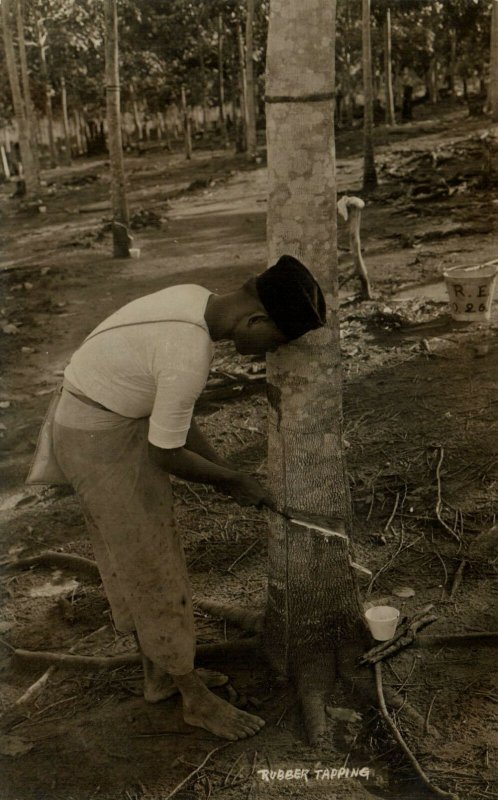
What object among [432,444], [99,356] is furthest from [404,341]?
[99,356]

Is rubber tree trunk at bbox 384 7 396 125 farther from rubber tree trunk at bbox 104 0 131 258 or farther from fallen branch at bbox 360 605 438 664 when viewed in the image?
fallen branch at bbox 360 605 438 664

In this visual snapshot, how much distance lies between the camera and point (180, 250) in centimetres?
1248

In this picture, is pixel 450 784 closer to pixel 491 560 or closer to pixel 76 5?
pixel 491 560

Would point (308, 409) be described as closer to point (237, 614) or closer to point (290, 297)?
point (290, 297)

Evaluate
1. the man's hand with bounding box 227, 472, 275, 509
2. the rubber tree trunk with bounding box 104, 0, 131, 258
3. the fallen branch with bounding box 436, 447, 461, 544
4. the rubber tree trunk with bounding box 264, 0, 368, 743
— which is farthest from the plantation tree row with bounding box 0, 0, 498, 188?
the man's hand with bounding box 227, 472, 275, 509

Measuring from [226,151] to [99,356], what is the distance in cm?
2944

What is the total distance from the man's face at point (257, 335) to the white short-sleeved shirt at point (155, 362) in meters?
0.10

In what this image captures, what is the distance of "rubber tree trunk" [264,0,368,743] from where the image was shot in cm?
273

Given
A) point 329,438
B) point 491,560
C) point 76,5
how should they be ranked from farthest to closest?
point 76,5, point 491,560, point 329,438

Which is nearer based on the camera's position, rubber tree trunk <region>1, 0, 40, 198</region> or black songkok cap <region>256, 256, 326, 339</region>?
black songkok cap <region>256, 256, 326, 339</region>

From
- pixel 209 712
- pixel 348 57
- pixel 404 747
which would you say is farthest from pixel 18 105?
pixel 404 747

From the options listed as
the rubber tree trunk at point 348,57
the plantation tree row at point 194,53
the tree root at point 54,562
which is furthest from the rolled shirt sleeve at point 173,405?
the rubber tree trunk at point 348,57

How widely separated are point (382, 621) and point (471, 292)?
13.7ft

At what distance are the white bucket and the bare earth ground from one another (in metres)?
0.16
